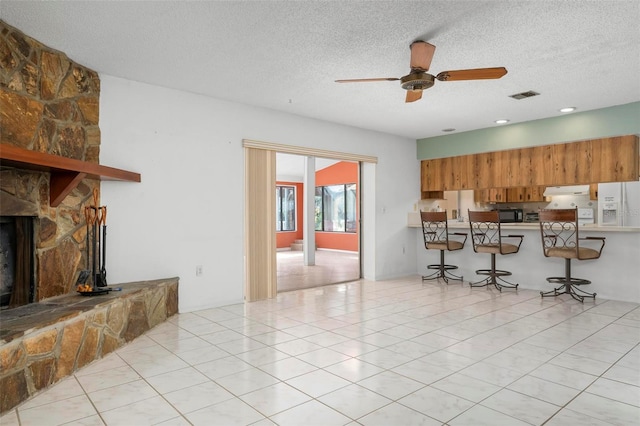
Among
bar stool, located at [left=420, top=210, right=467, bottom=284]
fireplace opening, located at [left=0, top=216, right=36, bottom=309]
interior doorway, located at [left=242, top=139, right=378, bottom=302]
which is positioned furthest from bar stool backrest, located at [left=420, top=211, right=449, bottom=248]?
fireplace opening, located at [left=0, top=216, right=36, bottom=309]

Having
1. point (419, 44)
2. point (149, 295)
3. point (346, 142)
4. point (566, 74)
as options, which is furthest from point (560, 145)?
point (149, 295)

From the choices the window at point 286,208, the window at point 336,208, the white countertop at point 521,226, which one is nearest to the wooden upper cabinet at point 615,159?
the white countertop at point 521,226

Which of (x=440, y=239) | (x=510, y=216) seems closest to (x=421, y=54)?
(x=440, y=239)

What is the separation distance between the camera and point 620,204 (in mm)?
5809

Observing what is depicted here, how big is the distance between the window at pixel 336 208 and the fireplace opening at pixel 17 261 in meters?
8.70

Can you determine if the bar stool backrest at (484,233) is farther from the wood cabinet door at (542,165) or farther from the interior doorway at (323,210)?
the interior doorway at (323,210)

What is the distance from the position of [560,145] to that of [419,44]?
3772 millimetres

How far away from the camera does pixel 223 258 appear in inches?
184

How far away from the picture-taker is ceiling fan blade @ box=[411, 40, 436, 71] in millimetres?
2996

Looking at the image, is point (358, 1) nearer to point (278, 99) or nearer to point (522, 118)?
point (278, 99)

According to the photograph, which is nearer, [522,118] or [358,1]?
[358,1]

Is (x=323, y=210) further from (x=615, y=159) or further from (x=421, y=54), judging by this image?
(x=421, y=54)

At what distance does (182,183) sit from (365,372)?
285 centimetres

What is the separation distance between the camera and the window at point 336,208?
1131 cm
